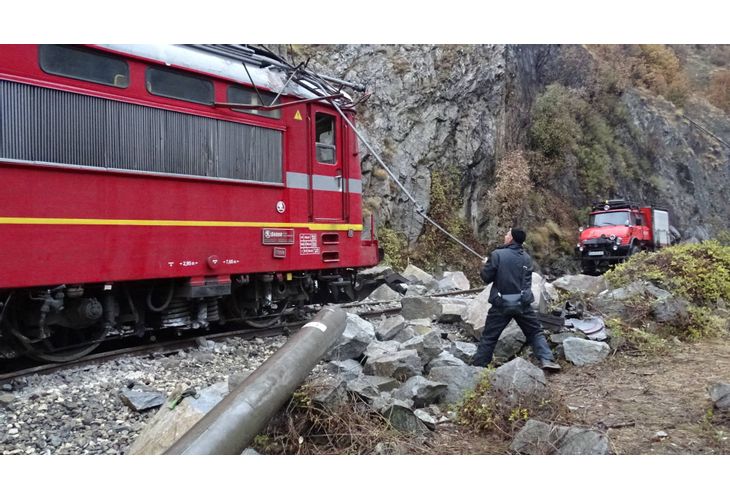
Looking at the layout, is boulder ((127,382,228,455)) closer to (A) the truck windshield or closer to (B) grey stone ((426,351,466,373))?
(B) grey stone ((426,351,466,373))

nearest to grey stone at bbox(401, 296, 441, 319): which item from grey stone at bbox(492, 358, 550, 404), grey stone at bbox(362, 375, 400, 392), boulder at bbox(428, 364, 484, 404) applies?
boulder at bbox(428, 364, 484, 404)

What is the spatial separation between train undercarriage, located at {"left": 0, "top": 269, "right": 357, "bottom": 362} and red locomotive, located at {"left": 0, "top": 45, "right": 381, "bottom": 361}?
0.07 feet

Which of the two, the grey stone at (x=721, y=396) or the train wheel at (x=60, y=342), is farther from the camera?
the train wheel at (x=60, y=342)

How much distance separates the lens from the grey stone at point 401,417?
3994 mm

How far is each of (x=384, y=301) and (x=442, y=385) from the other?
5579 millimetres

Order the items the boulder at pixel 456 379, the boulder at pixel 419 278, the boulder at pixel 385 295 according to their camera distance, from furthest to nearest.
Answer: the boulder at pixel 419 278 → the boulder at pixel 385 295 → the boulder at pixel 456 379

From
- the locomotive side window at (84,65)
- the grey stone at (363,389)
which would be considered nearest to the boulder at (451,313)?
the grey stone at (363,389)

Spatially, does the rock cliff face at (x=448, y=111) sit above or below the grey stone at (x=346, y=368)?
above

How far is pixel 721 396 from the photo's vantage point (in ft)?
14.2

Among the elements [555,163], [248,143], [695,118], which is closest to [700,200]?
[695,118]

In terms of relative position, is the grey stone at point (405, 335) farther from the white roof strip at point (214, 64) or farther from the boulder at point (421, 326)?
the white roof strip at point (214, 64)

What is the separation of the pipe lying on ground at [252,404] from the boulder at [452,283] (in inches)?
333

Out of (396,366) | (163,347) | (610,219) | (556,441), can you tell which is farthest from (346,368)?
(610,219)

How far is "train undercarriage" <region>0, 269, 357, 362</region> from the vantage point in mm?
5367
